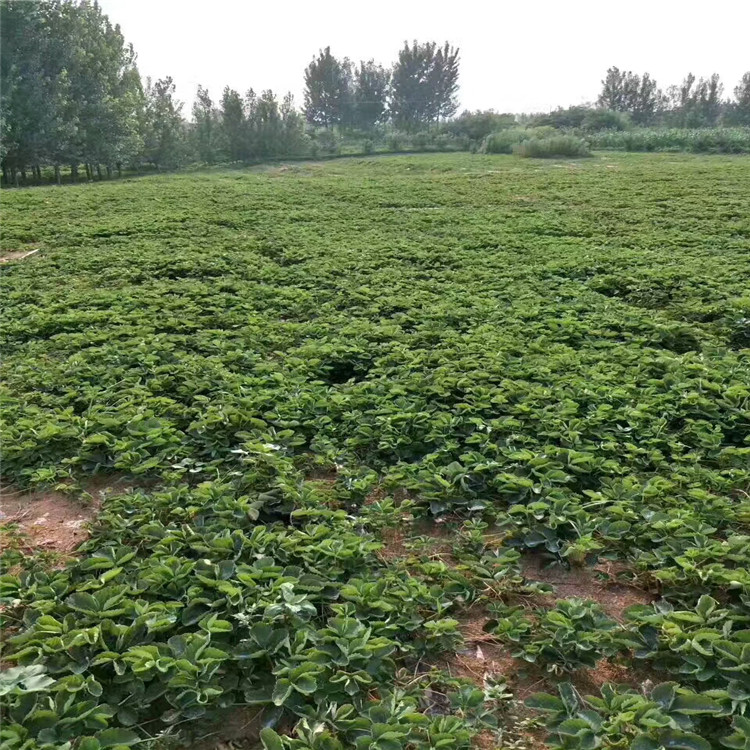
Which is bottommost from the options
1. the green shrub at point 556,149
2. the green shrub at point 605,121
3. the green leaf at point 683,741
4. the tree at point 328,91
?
the green leaf at point 683,741

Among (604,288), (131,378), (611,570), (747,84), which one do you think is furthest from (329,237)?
(747,84)

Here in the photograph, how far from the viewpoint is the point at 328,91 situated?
61.0 meters

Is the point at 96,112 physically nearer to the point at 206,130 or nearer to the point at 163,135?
the point at 163,135

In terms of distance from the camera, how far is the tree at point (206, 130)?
35.0 metres

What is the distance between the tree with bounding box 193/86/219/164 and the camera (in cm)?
3497

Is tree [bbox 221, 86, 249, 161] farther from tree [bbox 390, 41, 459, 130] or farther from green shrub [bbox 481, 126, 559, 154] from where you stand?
tree [bbox 390, 41, 459, 130]

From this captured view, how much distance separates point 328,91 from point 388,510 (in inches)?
2543

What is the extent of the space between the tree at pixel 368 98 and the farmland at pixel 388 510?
199 ft

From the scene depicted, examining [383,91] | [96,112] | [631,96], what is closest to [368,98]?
[383,91]

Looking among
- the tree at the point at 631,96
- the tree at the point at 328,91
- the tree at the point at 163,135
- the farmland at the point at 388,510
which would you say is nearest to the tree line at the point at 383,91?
the tree at the point at 328,91

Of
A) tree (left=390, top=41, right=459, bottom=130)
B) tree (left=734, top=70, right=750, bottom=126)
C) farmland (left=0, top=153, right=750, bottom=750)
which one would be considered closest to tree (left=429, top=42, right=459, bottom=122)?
tree (left=390, top=41, right=459, bottom=130)

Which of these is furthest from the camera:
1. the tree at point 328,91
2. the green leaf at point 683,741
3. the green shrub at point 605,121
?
the tree at point 328,91

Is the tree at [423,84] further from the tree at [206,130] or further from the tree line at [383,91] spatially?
the tree at [206,130]

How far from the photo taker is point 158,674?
73.6 inches
